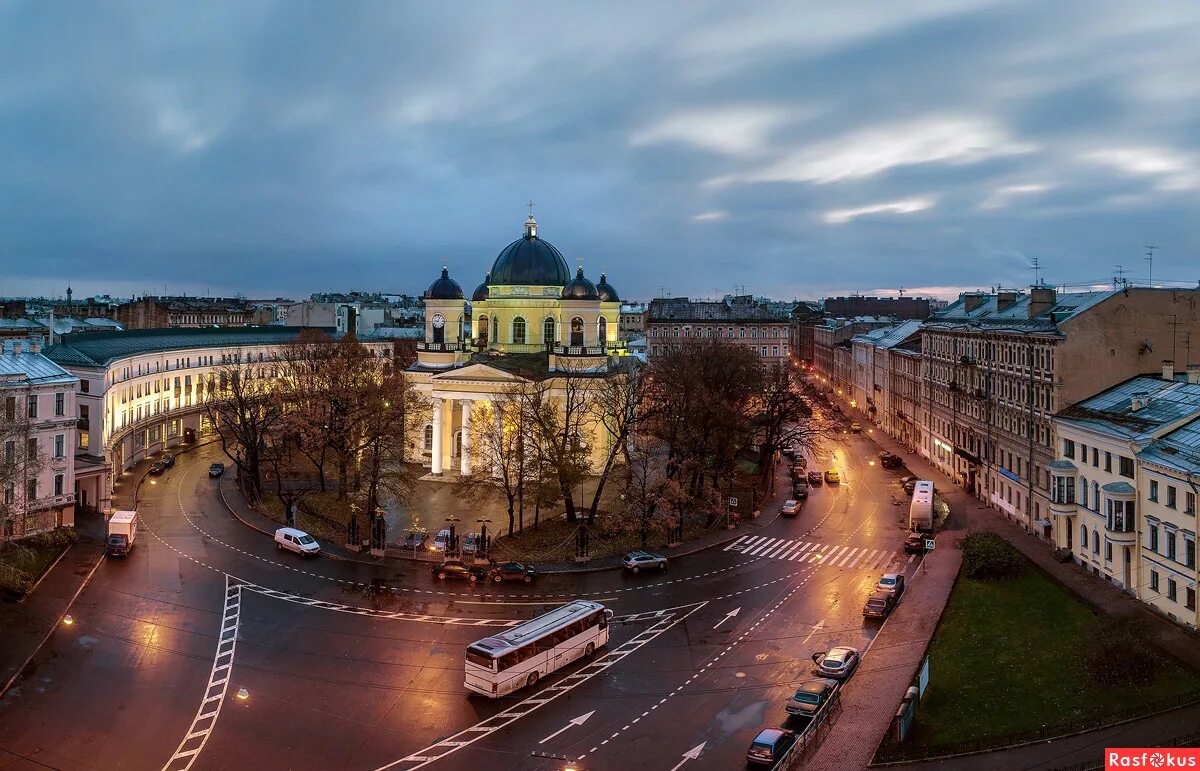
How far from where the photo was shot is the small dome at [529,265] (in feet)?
266

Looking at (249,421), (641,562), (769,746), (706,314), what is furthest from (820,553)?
(706,314)

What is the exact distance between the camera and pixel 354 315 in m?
153

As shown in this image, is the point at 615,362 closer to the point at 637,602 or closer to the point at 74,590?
the point at 637,602

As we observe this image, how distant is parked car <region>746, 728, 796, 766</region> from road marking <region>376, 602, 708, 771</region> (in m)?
8.02

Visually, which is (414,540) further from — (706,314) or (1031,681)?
(706,314)

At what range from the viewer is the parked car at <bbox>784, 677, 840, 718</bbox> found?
28188 mm

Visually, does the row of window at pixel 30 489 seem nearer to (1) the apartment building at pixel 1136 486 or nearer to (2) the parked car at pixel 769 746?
(2) the parked car at pixel 769 746

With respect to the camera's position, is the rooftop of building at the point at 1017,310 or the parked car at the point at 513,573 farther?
the rooftop of building at the point at 1017,310

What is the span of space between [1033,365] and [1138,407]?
10.2 m

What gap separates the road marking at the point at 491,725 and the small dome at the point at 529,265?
4964 cm

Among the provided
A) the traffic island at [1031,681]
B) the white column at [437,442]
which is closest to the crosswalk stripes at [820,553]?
the traffic island at [1031,681]

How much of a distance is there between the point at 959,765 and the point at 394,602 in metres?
26.0

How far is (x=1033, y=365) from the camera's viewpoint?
52.6 metres

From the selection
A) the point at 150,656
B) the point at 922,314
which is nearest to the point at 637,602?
the point at 150,656
